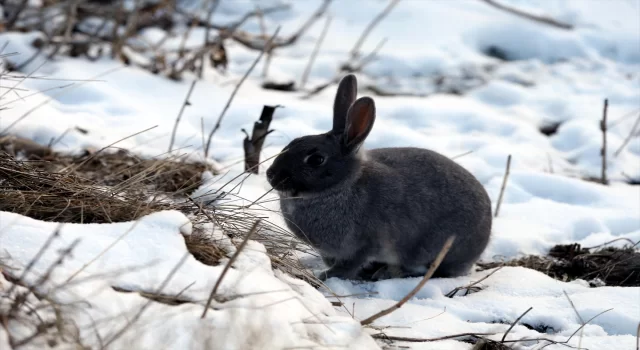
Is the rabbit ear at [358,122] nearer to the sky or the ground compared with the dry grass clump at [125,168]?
nearer to the sky

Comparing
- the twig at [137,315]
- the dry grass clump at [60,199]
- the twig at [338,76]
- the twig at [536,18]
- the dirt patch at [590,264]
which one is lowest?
the dirt patch at [590,264]

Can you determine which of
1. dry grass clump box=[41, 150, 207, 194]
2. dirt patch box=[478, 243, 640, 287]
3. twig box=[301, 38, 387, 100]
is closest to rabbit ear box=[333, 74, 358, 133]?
dry grass clump box=[41, 150, 207, 194]

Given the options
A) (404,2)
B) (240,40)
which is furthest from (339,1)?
(240,40)

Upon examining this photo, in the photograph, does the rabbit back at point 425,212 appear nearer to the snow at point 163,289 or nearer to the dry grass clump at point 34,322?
the snow at point 163,289

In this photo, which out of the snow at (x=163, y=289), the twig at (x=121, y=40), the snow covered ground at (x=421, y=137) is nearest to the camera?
the snow at (x=163, y=289)

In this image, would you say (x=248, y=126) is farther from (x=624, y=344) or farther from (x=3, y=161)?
(x=624, y=344)

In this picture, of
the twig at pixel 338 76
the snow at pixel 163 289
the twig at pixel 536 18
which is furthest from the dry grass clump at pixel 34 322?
the twig at pixel 536 18

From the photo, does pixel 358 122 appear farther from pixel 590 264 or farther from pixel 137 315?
pixel 137 315

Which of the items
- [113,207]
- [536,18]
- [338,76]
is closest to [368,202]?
[113,207]
